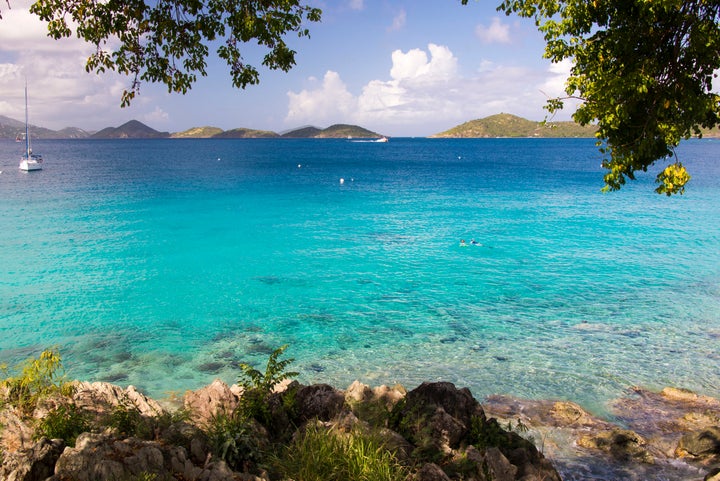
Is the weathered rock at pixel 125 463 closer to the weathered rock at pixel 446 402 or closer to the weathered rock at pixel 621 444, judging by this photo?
the weathered rock at pixel 446 402

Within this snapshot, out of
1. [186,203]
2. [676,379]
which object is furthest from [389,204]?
[676,379]

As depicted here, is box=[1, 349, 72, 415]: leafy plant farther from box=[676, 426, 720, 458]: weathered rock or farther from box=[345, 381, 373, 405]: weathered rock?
box=[676, 426, 720, 458]: weathered rock

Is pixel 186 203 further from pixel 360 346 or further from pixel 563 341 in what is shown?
pixel 563 341

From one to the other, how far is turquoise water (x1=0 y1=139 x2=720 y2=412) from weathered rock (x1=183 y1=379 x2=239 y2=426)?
15.4 ft

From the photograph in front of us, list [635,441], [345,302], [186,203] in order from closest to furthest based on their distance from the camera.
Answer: [635,441], [345,302], [186,203]

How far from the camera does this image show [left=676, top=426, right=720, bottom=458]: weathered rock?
1075 cm

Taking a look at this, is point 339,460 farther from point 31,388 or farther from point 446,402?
point 31,388

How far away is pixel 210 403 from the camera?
995 cm

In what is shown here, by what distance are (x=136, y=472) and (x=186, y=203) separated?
46.0m

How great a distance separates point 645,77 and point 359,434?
7664mm

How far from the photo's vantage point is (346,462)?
7.21 metres

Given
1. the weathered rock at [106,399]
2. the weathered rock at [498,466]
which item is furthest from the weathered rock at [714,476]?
the weathered rock at [106,399]

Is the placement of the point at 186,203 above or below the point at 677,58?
below

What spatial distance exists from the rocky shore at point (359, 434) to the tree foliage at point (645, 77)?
5.59 metres
